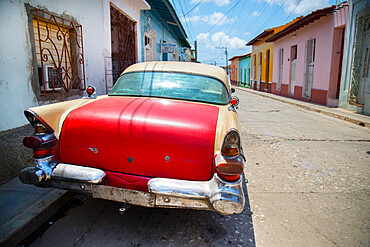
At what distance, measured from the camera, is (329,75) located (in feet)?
37.7

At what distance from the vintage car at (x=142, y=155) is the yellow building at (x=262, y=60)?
69.1 ft

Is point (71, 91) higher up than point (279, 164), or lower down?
higher up

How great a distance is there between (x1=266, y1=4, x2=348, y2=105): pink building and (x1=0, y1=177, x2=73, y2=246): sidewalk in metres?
11.4

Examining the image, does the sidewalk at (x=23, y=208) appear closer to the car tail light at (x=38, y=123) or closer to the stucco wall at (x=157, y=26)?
the car tail light at (x=38, y=123)

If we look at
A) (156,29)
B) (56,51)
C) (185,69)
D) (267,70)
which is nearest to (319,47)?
(156,29)

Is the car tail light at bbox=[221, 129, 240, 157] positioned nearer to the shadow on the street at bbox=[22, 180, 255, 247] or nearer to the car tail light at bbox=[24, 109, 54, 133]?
the shadow on the street at bbox=[22, 180, 255, 247]

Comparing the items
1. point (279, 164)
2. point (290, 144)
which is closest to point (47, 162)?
point (279, 164)

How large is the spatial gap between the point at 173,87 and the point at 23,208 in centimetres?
194

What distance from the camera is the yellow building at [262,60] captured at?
21.8m

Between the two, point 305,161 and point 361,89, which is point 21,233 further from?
point 361,89

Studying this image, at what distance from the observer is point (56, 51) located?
5086 millimetres

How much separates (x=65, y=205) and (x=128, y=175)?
1162mm

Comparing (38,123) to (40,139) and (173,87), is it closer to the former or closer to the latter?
(40,139)

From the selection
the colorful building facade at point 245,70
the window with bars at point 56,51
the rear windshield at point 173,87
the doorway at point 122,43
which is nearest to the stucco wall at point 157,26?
the doorway at point 122,43
